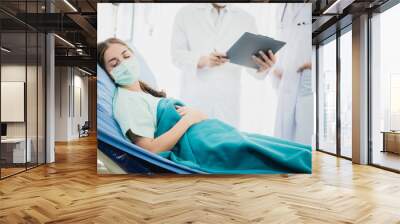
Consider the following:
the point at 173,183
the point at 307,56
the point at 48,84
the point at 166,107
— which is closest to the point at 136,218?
the point at 173,183

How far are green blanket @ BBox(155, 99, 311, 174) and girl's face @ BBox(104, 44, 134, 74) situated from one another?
3.13 ft

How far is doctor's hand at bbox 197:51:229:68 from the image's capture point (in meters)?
6.14

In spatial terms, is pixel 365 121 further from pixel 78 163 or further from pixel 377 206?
pixel 78 163

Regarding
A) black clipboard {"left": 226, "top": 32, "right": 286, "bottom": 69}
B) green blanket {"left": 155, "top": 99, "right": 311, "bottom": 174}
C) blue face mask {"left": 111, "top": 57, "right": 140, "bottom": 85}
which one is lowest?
green blanket {"left": 155, "top": 99, "right": 311, "bottom": 174}

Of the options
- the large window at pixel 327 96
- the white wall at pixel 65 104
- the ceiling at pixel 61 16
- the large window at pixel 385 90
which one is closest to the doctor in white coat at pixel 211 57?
the ceiling at pixel 61 16

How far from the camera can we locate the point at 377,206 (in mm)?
4164

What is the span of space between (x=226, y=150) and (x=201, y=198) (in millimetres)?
1602

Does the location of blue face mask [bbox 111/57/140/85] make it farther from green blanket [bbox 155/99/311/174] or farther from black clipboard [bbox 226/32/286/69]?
black clipboard [bbox 226/32/286/69]

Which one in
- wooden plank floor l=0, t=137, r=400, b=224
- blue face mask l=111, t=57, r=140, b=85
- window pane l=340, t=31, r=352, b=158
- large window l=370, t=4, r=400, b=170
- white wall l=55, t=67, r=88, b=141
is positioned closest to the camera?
wooden plank floor l=0, t=137, r=400, b=224

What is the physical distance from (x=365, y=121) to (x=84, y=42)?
8928 millimetres

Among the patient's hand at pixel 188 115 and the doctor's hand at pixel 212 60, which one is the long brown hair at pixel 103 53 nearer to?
the patient's hand at pixel 188 115

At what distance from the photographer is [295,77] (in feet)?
20.0

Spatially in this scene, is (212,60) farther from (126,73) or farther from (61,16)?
(61,16)

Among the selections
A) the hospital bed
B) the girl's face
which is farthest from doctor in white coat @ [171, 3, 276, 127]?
the girl's face
